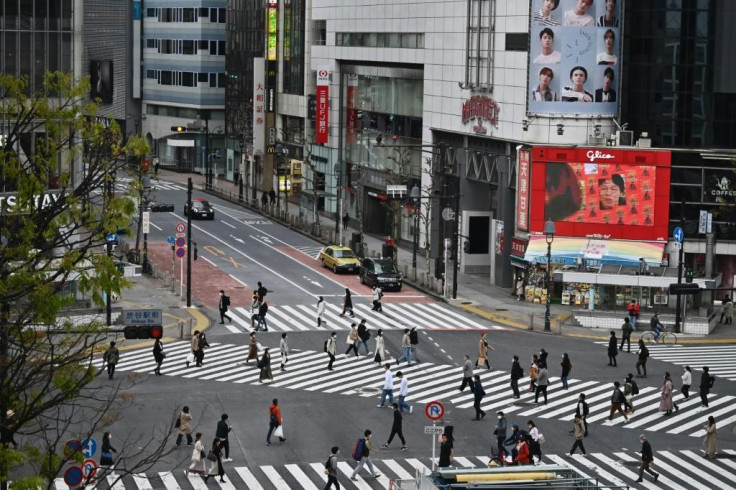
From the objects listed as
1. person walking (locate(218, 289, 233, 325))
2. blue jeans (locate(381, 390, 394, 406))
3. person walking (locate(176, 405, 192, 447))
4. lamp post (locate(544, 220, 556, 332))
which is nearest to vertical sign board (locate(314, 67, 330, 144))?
lamp post (locate(544, 220, 556, 332))

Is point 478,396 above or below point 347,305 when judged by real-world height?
below

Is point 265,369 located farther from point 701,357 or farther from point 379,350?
point 701,357

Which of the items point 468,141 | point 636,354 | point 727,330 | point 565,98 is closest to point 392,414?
point 636,354

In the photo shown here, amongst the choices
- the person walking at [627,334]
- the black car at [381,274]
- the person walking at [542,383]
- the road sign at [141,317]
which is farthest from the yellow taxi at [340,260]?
the person walking at [542,383]

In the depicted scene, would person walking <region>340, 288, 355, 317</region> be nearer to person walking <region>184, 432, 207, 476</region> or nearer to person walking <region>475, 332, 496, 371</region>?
person walking <region>475, 332, 496, 371</region>

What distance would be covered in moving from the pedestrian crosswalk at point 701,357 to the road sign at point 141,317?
2019 cm

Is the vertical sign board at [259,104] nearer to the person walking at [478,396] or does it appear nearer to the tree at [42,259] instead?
the person walking at [478,396]

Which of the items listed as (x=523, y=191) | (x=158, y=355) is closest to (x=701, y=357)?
(x=523, y=191)

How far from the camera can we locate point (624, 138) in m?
72.3

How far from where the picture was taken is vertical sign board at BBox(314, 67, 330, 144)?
102m

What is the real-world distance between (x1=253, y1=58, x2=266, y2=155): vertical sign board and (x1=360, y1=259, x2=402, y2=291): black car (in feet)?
140

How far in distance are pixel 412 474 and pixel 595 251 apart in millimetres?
32975

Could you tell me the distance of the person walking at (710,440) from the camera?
43219 mm

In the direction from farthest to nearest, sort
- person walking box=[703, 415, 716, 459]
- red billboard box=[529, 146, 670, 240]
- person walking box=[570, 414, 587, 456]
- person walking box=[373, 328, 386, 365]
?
1. red billboard box=[529, 146, 670, 240]
2. person walking box=[373, 328, 386, 365]
3. person walking box=[703, 415, 716, 459]
4. person walking box=[570, 414, 587, 456]
